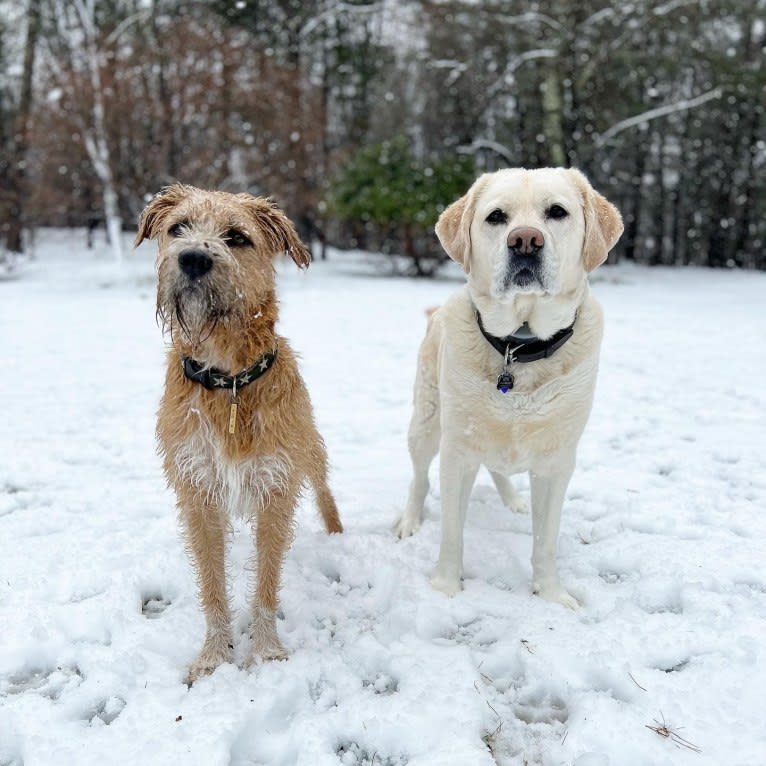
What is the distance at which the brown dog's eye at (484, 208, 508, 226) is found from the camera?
2.68 m

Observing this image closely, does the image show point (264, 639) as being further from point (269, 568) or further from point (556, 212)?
point (556, 212)

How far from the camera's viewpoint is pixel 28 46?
65.1ft

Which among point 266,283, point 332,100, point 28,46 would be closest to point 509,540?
point 266,283

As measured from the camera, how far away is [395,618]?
2725 mm

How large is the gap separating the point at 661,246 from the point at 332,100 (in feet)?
52.1

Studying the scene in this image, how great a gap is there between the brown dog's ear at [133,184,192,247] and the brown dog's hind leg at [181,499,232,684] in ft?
3.76

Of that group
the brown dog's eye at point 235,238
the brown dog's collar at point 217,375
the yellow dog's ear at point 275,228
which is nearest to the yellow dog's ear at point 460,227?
the yellow dog's ear at point 275,228

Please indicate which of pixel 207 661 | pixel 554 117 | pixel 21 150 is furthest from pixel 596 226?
pixel 21 150

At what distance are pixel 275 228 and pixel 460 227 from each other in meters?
0.86

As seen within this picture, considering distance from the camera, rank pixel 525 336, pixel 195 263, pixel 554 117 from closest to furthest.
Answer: pixel 195 263 < pixel 525 336 < pixel 554 117

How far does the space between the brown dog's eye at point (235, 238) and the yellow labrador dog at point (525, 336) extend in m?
0.98

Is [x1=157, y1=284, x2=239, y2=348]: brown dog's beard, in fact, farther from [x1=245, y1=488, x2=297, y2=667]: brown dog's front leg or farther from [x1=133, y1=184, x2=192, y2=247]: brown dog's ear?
[x1=245, y1=488, x2=297, y2=667]: brown dog's front leg

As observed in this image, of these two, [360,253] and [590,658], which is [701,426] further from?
[360,253]

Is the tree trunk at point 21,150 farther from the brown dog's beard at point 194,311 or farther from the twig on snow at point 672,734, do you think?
the twig on snow at point 672,734
